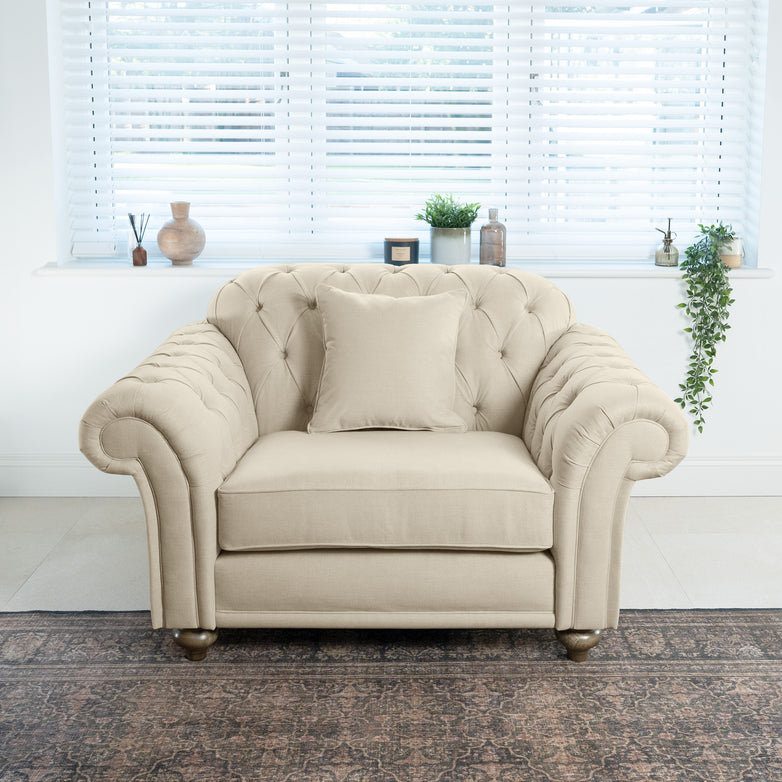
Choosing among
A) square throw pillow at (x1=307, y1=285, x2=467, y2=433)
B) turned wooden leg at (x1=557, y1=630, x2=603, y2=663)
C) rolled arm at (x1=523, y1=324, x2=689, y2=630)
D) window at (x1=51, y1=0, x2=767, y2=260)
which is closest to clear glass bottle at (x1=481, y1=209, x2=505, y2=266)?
window at (x1=51, y1=0, x2=767, y2=260)

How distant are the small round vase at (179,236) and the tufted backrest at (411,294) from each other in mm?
582

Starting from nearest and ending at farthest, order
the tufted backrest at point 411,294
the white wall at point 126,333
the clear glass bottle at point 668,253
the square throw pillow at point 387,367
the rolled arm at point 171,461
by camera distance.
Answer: the rolled arm at point 171,461 < the square throw pillow at point 387,367 < the tufted backrest at point 411,294 < the white wall at point 126,333 < the clear glass bottle at point 668,253

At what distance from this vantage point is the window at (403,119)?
3.49 metres

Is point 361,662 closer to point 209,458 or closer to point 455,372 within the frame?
point 209,458

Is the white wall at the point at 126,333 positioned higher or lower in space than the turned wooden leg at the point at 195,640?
higher

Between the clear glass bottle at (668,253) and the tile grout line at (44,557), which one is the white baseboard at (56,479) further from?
the clear glass bottle at (668,253)

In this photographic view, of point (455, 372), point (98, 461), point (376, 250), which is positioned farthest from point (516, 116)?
point (98, 461)

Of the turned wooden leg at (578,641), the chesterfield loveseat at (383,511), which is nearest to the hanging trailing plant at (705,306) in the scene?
the chesterfield loveseat at (383,511)

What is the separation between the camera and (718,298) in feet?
11.3

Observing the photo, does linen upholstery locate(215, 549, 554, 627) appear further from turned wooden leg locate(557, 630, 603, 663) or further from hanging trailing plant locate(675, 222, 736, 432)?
hanging trailing plant locate(675, 222, 736, 432)

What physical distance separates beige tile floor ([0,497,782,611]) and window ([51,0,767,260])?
1010 millimetres

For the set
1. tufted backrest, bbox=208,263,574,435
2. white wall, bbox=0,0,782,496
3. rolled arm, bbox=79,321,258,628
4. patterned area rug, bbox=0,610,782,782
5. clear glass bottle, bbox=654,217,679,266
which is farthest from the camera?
clear glass bottle, bbox=654,217,679,266

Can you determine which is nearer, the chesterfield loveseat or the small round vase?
the chesterfield loveseat

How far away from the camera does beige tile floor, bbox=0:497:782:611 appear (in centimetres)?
272
